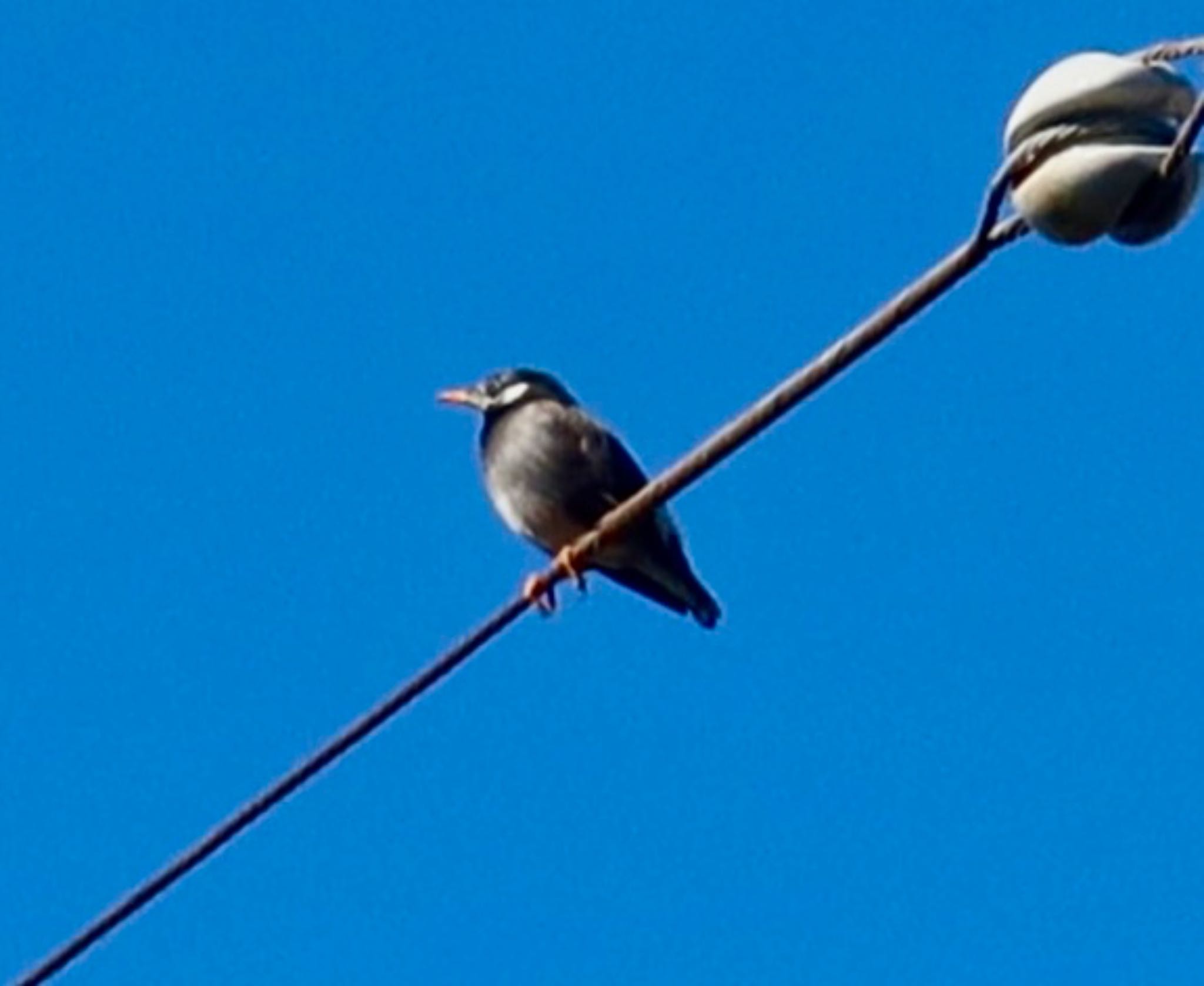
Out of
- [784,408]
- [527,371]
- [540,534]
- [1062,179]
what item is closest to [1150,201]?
[1062,179]

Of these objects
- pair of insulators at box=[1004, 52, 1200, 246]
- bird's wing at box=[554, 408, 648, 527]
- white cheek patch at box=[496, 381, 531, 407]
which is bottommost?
pair of insulators at box=[1004, 52, 1200, 246]

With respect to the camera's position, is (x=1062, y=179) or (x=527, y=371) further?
(x=527, y=371)

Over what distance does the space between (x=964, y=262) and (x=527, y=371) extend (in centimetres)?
770

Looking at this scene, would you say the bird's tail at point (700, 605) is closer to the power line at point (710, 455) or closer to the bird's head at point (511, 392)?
the bird's head at point (511, 392)

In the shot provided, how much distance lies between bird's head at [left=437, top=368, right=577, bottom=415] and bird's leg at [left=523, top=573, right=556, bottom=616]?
6.45ft

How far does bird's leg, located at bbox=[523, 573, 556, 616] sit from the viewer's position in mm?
8297

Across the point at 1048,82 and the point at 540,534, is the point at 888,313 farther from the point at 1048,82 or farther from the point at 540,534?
the point at 540,534

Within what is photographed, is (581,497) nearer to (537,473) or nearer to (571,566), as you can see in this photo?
(537,473)

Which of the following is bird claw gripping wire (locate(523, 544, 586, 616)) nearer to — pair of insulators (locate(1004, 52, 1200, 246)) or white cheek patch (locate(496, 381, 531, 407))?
white cheek patch (locate(496, 381, 531, 407))

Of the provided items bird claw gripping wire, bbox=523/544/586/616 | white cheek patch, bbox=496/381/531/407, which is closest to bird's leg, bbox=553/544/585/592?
bird claw gripping wire, bbox=523/544/586/616

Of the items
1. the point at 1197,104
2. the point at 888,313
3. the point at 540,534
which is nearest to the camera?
the point at 1197,104

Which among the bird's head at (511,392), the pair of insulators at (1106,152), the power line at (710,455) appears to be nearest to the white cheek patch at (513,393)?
the bird's head at (511,392)

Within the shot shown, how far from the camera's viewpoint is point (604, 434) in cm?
1200

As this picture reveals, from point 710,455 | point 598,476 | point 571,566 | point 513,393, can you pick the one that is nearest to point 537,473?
point 598,476
